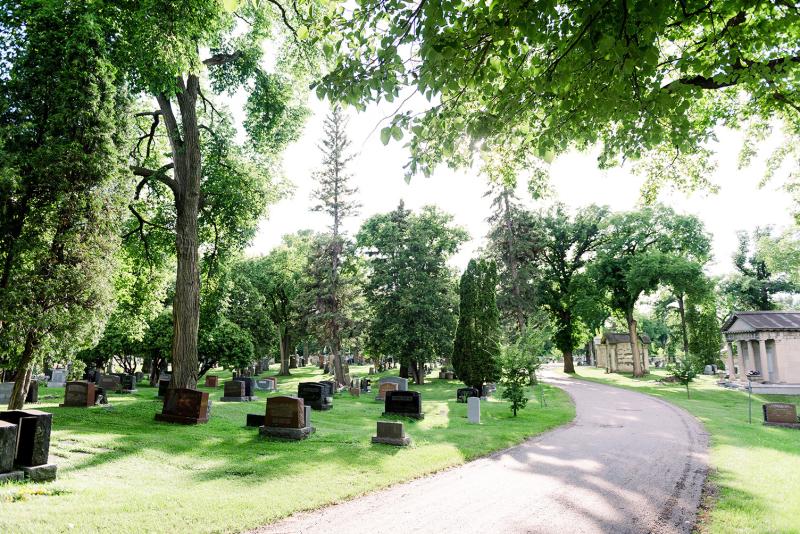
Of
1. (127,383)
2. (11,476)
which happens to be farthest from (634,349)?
(11,476)

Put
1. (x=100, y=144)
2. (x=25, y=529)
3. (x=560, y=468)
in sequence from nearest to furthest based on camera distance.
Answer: (x=25, y=529) → (x=560, y=468) → (x=100, y=144)

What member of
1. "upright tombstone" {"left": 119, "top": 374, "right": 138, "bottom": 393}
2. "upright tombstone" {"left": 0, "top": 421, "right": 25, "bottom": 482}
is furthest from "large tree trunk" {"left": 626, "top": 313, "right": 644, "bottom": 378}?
"upright tombstone" {"left": 0, "top": 421, "right": 25, "bottom": 482}

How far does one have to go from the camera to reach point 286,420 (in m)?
11.9

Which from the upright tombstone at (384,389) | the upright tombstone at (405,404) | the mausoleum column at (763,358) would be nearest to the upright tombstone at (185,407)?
the upright tombstone at (405,404)

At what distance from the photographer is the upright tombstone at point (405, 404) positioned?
16.4 metres

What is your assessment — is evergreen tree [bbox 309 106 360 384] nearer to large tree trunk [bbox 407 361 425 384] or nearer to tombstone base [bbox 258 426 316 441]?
large tree trunk [bbox 407 361 425 384]

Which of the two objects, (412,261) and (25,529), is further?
(412,261)

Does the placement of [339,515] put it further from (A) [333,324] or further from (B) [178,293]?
(A) [333,324]

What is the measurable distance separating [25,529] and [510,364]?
14680 millimetres

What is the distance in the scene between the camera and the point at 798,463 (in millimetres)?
9633

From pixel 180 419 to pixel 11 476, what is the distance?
6459 millimetres

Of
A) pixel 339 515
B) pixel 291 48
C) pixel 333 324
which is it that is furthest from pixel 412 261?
pixel 339 515

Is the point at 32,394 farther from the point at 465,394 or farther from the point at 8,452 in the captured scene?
the point at 465,394

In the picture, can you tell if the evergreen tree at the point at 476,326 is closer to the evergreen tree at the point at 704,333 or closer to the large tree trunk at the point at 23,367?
the large tree trunk at the point at 23,367
